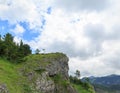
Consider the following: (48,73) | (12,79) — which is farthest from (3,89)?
(48,73)

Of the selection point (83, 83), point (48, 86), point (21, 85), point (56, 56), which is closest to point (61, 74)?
point (56, 56)

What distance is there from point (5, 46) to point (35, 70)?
21.8m

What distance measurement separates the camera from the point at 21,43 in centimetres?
11756

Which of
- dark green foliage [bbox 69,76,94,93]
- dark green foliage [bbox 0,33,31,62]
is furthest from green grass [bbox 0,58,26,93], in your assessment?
dark green foliage [bbox 69,76,94,93]

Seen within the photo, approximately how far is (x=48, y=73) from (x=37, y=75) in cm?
964

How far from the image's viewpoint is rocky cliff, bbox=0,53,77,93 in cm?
7367

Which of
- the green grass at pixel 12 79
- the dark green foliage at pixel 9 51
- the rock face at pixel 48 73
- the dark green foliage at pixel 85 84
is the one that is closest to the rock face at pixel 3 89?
the green grass at pixel 12 79

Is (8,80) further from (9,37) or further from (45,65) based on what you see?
(9,37)

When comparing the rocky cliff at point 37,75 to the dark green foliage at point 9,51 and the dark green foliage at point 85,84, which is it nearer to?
the dark green foliage at point 9,51

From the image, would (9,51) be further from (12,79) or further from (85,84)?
(85,84)

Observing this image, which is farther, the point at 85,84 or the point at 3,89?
the point at 85,84

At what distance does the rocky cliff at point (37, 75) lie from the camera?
73.7 m

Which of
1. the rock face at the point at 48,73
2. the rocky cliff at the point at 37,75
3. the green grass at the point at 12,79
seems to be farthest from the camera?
the rock face at the point at 48,73

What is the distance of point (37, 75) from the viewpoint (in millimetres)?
84750
